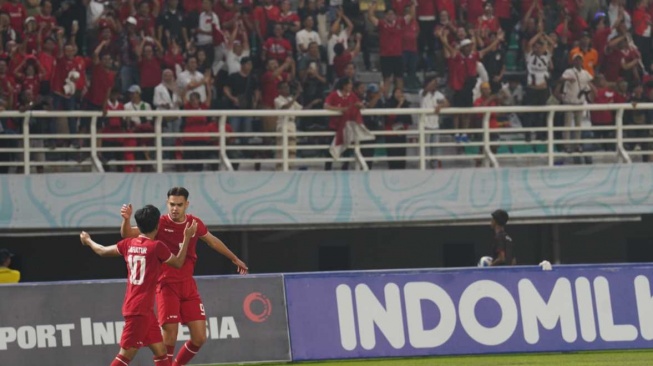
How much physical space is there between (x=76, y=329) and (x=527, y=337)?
5236 mm

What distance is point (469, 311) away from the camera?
17531 mm

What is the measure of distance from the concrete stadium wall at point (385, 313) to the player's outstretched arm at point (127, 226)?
3491mm

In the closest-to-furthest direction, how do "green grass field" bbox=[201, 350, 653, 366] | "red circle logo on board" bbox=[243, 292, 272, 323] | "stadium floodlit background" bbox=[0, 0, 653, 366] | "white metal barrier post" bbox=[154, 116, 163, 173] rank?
1. "green grass field" bbox=[201, 350, 653, 366]
2. "red circle logo on board" bbox=[243, 292, 272, 323]
3. "white metal barrier post" bbox=[154, 116, 163, 173]
4. "stadium floodlit background" bbox=[0, 0, 653, 366]

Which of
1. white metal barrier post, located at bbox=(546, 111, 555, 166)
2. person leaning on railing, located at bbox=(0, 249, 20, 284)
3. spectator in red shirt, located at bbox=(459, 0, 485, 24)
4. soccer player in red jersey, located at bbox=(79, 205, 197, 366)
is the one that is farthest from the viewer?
spectator in red shirt, located at bbox=(459, 0, 485, 24)

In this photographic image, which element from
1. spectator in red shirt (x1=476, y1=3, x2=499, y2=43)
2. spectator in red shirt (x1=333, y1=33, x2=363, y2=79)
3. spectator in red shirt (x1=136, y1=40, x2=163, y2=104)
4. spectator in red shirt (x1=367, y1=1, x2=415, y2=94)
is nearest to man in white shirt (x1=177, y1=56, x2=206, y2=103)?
spectator in red shirt (x1=136, y1=40, x2=163, y2=104)

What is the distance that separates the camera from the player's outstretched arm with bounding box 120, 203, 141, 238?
1273 centimetres

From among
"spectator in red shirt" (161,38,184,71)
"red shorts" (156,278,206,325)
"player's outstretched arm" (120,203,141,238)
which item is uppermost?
"spectator in red shirt" (161,38,184,71)

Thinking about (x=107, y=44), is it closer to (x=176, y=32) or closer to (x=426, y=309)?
(x=176, y=32)

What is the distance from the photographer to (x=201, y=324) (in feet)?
46.2

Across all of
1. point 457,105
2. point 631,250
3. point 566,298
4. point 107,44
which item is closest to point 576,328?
point 566,298

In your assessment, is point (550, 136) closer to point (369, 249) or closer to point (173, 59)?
point (369, 249)

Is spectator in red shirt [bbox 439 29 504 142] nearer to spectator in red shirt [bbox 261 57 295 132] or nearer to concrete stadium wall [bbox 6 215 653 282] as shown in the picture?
spectator in red shirt [bbox 261 57 295 132]

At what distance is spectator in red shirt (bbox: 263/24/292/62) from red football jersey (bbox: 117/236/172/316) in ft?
36.5

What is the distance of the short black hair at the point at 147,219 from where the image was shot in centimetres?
1281
